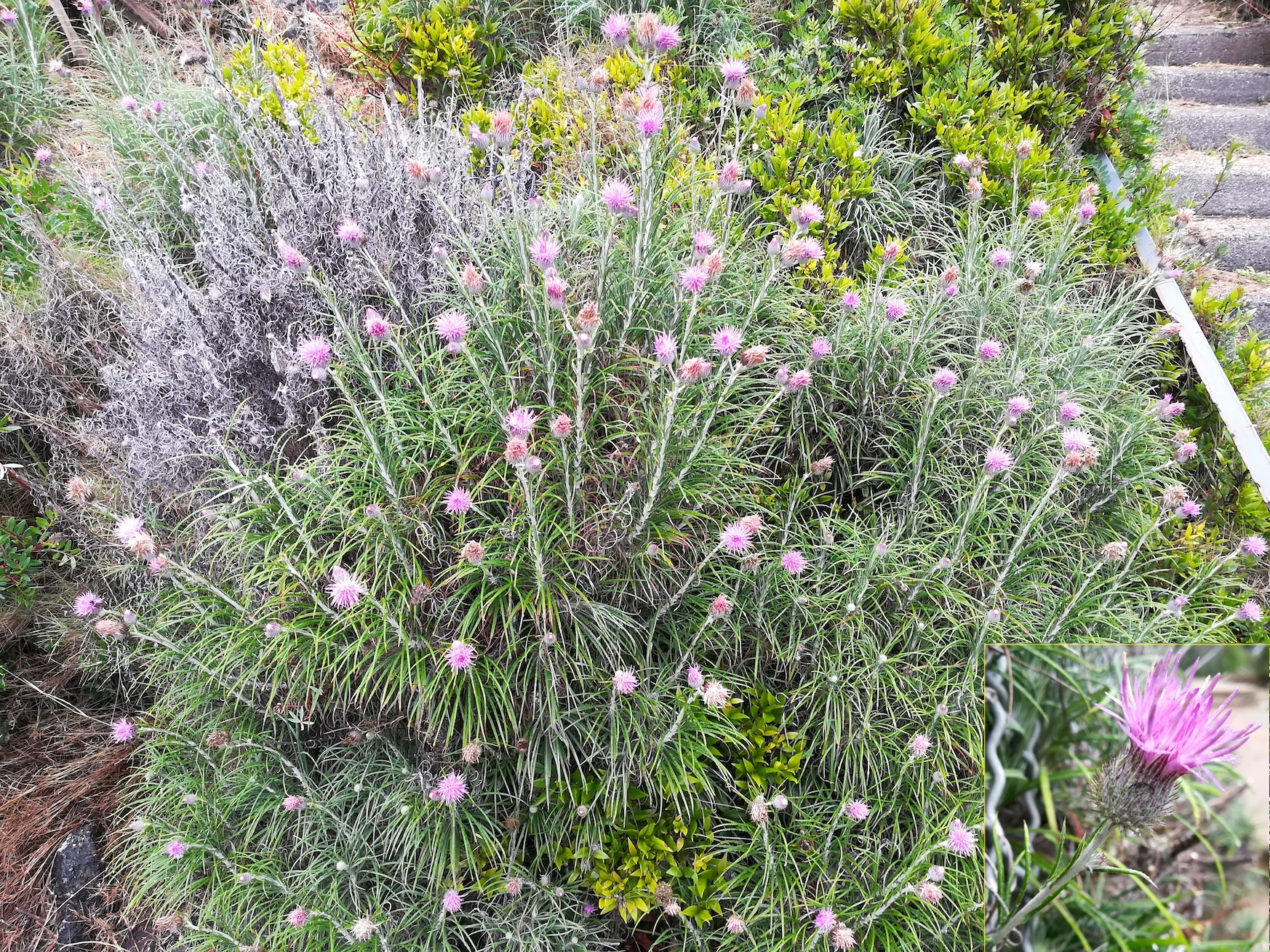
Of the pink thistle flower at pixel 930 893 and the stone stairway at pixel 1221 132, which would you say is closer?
the pink thistle flower at pixel 930 893

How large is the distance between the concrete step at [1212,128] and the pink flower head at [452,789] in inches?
294

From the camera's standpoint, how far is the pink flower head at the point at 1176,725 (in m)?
1.16

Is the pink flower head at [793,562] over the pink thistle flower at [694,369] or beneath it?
beneath

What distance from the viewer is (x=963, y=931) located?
227 centimetres

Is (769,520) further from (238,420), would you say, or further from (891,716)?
(238,420)

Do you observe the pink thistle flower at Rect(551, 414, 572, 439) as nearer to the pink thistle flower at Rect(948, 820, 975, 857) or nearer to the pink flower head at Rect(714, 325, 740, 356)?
the pink flower head at Rect(714, 325, 740, 356)

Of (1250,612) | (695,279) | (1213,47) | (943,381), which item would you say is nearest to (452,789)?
(695,279)

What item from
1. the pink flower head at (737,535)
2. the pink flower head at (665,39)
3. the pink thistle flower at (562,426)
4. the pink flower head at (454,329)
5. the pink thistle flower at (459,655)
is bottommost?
the pink thistle flower at (459,655)

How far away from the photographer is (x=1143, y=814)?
3.87 feet

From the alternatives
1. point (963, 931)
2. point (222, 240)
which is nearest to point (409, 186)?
point (222, 240)

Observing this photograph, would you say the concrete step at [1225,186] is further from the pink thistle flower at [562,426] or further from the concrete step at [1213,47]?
the pink thistle flower at [562,426]

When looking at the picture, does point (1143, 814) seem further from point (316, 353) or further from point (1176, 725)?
point (316, 353)

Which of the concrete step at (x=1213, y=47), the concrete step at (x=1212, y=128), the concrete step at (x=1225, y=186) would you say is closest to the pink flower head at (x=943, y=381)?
the concrete step at (x=1225, y=186)

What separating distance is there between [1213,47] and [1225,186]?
2.70 metres
